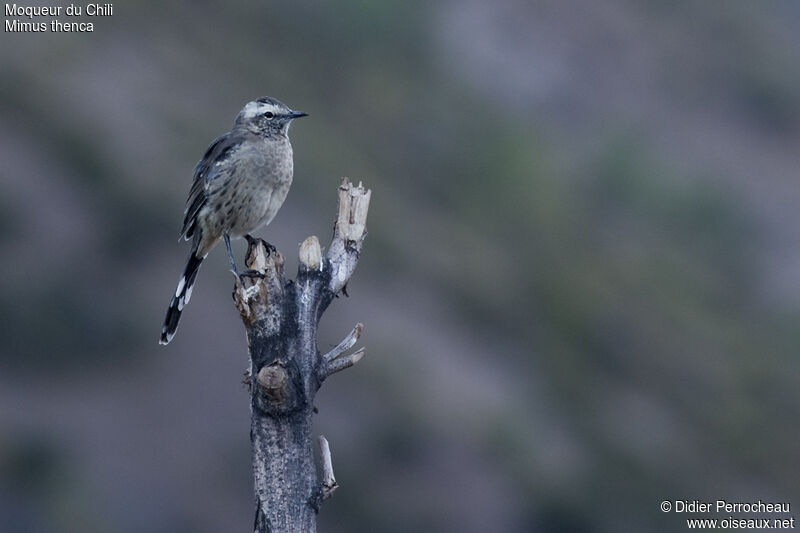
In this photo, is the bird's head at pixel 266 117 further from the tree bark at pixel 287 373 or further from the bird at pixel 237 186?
the tree bark at pixel 287 373

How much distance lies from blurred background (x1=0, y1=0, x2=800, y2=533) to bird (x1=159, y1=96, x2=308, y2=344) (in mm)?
9227

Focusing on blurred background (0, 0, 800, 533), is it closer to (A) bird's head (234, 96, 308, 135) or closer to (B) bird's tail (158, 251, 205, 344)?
(B) bird's tail (158, 251, 205, 344)

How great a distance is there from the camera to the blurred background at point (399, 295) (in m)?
19.0

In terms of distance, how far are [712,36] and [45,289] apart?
146 ft

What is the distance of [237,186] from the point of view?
31.3ft

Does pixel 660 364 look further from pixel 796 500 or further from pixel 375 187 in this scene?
pixel 375 187

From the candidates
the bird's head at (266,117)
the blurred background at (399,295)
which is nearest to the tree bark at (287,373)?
the bird's head at (266,117)

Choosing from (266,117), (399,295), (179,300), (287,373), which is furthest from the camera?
(399,295)

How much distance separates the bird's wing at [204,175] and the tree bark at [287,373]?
216 cm

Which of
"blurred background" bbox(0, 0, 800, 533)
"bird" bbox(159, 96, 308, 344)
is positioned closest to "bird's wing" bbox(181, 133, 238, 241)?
"bird" bbox(159, 96, 308, 344)

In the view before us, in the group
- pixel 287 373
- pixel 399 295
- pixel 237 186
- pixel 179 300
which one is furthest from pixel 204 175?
pixel 399 295

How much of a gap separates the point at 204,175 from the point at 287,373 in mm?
3474

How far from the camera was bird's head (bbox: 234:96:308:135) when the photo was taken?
9.95 meters

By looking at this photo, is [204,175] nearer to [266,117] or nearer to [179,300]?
[266,117]
